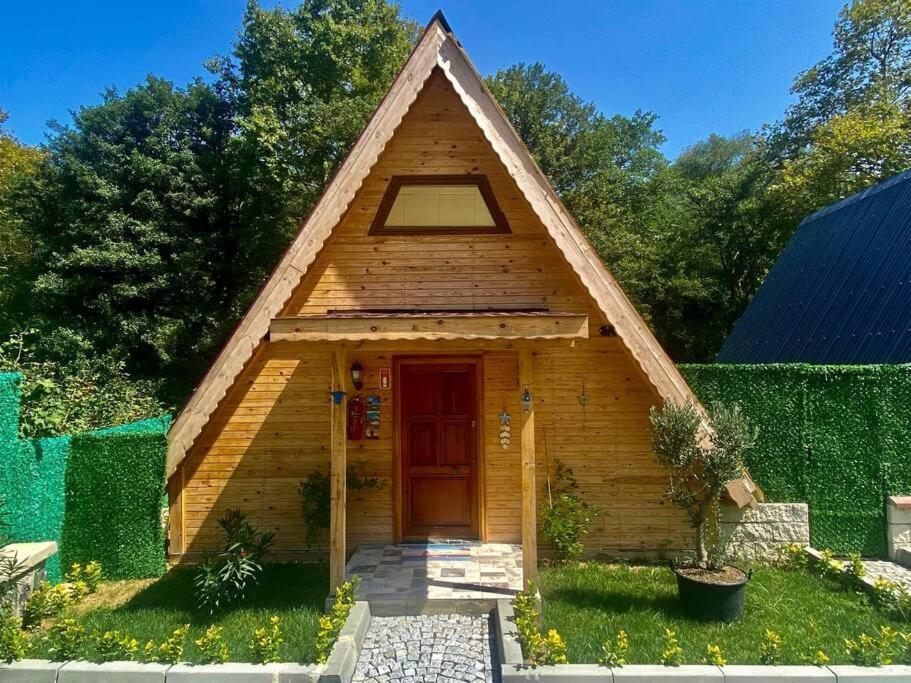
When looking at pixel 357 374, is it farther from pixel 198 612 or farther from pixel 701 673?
pixel 701 673

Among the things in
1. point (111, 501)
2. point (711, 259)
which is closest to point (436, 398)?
point (111, 501)

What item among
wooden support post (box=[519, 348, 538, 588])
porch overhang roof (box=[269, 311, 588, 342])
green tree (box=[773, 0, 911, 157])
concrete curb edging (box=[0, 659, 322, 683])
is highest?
green tree (box=[773, 0, 911, 157])

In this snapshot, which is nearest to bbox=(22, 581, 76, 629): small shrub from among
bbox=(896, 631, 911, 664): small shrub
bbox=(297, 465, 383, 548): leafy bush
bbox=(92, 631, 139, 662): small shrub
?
bbox=(92, 631, 139, 662): small shrub

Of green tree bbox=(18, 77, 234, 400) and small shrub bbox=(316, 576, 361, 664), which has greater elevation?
green tree bbox=(18, 77, 234, 400)

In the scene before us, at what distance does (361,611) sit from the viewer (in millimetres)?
4719

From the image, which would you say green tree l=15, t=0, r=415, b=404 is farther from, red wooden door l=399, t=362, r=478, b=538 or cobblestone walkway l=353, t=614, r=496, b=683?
cobblestone walkway l=353, t=614, r=496, b=683

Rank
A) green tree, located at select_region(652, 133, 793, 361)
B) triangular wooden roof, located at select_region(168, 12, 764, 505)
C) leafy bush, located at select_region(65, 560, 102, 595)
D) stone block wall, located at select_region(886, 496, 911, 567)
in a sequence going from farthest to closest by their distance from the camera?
green tree, located at select_region(652, 133, 793, 361) < stone block wall, located at select_region(886, 496, 911, 567) < triangular wooden roof, located at select_region(168, 12, 764, 505) < leafy bush, located at select_region(65, 560, 102, 595)

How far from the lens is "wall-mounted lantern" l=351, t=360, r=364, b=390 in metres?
6.63

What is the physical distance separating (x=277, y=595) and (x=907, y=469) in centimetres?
776

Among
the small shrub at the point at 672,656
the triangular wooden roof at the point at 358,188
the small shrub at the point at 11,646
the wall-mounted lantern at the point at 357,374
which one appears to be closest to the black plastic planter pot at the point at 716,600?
the small shrub at the point at 672,656

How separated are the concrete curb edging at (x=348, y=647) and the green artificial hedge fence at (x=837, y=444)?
5.12 metres

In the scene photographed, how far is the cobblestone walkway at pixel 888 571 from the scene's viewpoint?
5.53 metres

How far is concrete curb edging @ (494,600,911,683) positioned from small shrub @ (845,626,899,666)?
57 millimetres

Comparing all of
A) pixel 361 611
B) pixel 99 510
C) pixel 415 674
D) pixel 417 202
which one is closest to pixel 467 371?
pixel 417 202
